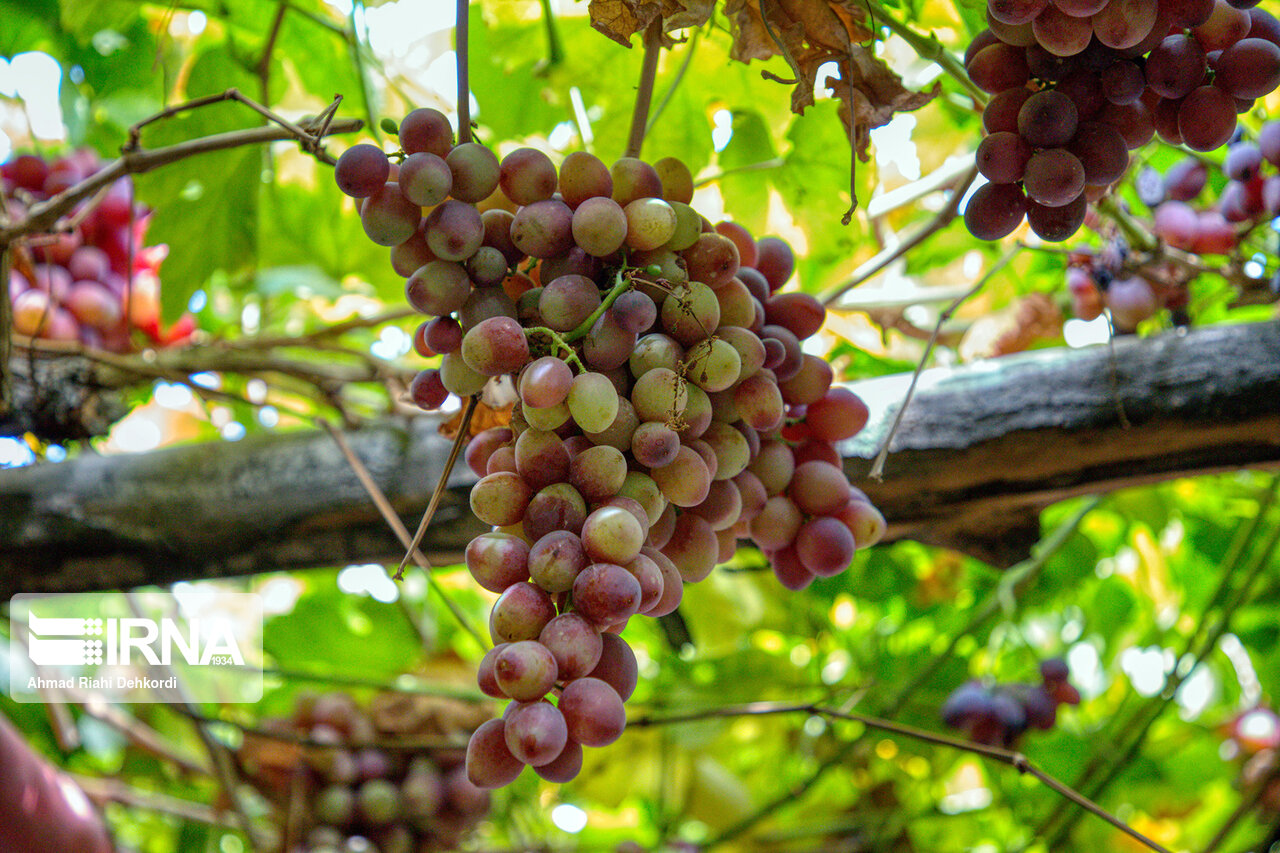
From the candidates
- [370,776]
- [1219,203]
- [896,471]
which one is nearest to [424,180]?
[896,471]

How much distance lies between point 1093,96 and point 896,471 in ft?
1.42

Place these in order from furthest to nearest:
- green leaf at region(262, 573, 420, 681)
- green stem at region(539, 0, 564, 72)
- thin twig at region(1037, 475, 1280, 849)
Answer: green leaf at region(262, 573, 420, 681), thin twig at region(1037, 475, 1280, 849), green stem at region(539, 0, 564, 72)

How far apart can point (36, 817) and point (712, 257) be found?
920 mm

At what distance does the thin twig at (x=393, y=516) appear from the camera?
708mm

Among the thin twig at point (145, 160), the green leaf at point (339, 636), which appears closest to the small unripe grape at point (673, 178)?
the thin twig at point (145, 160)

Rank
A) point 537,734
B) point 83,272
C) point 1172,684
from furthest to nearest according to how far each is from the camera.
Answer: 1. point 83,272
2. point 1172,684
3. point 537,734

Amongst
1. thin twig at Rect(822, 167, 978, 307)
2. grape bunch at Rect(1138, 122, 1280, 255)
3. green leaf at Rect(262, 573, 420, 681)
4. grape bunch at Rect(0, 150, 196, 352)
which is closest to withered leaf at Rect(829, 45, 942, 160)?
thin twig at Rect(822, 167, 978, 307)

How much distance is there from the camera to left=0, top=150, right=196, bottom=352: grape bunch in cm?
123

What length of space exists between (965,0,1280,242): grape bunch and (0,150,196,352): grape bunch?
3.31 feet

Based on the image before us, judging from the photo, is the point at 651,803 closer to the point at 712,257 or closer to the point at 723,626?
the point at 723,626

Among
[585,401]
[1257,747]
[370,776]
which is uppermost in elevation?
[585,401]

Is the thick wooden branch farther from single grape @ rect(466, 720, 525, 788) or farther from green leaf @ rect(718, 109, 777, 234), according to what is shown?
single grape @ rect(466, 720, 525, 788)

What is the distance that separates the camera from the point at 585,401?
1.49 feet

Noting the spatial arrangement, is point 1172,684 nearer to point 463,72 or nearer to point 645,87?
point 645,87
